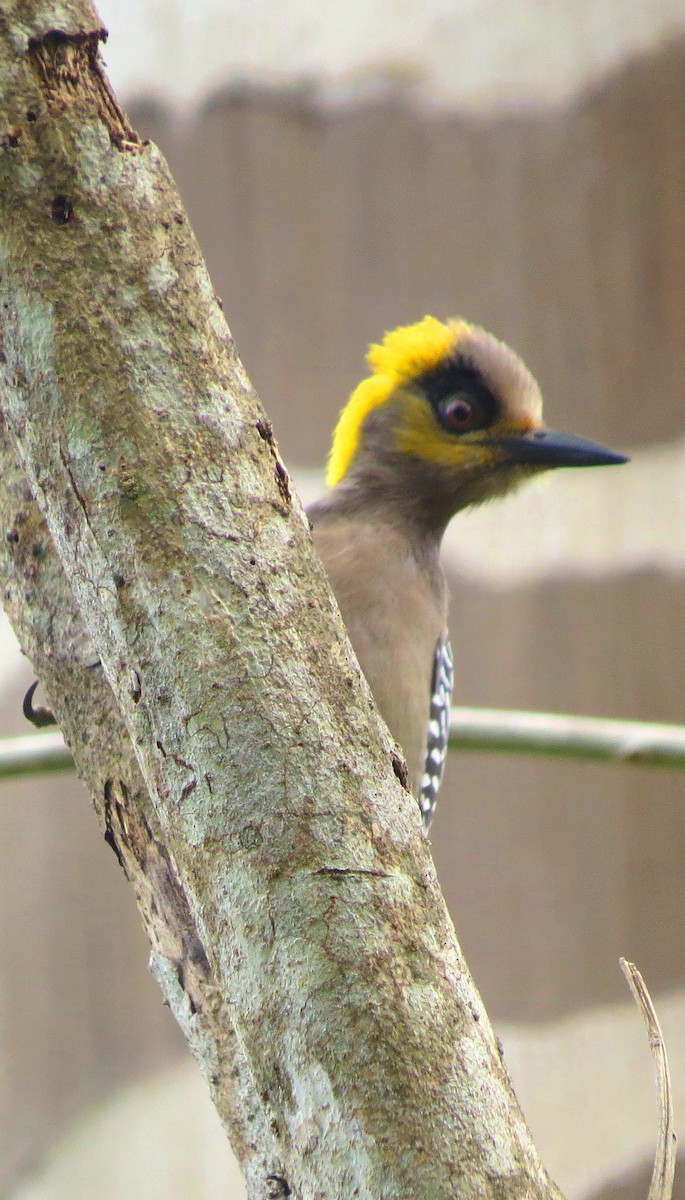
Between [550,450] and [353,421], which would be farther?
[353,421]

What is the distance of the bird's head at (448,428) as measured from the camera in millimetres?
2578

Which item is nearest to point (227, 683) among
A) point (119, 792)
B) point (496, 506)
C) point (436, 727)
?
point (119, 792)

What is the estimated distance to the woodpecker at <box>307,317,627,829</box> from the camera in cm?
249

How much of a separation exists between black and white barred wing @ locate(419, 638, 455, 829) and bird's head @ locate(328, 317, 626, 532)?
0.31m

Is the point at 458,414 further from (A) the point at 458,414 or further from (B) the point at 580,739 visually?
(B) the point at 580,739

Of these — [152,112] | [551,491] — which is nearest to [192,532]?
[551,491]

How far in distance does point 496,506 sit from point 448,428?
17.8 inches

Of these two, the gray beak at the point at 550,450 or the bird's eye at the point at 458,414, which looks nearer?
the gray beak at the point at 550,450

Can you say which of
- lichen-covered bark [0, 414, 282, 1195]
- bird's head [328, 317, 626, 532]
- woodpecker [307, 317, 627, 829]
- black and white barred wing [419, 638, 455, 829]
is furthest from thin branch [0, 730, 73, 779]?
bird's head [328, 317, 626, 532]

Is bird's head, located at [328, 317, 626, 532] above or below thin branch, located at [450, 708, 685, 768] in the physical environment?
above

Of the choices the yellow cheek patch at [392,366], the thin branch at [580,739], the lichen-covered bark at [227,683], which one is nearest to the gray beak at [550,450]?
the yellow cheek patch at [392,366]

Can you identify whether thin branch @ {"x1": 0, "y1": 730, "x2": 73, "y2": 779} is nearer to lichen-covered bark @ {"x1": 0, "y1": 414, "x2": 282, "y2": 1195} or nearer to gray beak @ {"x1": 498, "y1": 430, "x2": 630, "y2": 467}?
lichen-covered bark @ {"x1": 0, "y1": 414, "x2": 282, "y2": 1195}

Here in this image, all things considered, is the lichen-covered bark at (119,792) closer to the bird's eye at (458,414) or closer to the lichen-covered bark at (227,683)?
the lichen-covered bark at (227,683)

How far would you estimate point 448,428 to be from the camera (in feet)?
8.72
